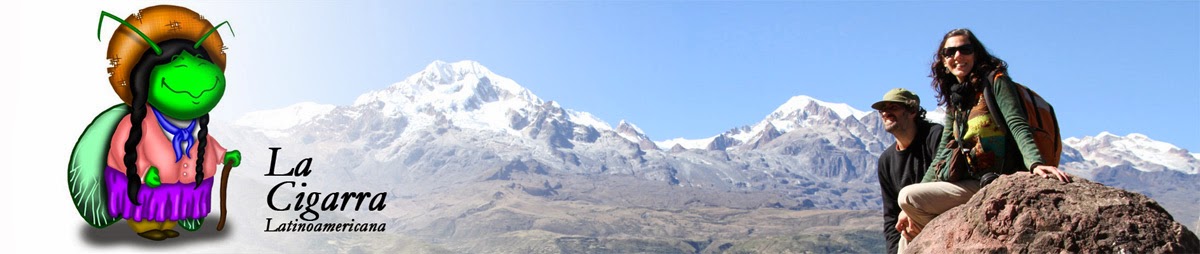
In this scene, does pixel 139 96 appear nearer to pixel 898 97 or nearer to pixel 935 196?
pixel 898 97

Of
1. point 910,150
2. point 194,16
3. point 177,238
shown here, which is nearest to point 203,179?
point 177,238

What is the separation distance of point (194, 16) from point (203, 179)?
276 centimetres

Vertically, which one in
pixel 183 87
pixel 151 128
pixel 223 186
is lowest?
pixel 223 186

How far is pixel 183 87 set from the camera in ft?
51.3

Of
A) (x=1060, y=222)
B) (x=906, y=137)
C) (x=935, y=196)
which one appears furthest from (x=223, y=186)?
(x=1060, y=222)

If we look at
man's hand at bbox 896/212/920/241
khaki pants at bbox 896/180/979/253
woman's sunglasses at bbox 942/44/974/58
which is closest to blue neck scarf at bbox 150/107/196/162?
man's hand at bbox 896/212/920/241

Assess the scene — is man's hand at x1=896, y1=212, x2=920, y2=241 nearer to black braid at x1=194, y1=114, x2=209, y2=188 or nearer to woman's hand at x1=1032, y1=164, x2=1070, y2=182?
woman's hand at x1=1032, y1=164, x2=1070, y2=182

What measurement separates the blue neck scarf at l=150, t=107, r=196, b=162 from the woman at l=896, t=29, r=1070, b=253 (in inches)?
488

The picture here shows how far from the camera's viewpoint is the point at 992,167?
693 cm

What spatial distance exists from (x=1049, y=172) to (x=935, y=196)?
84 cm

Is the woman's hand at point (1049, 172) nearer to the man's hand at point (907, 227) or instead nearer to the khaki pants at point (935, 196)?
the khaki pants at point (935, 196)

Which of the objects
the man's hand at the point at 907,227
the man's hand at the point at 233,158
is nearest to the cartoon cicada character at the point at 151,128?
the man's hand at the point at 233,158

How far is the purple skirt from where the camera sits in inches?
617

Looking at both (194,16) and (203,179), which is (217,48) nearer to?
(194,16)
